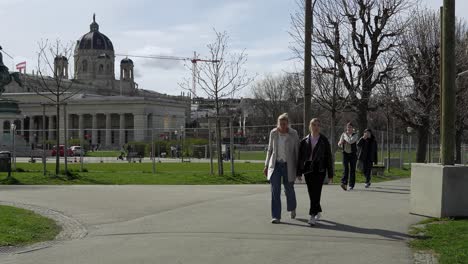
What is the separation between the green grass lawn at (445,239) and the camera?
778 cm

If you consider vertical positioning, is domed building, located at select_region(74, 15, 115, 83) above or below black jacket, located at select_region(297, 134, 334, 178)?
above

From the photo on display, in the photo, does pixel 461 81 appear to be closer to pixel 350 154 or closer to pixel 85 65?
pixel 350 154

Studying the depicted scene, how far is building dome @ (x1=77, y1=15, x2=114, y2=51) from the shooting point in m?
138

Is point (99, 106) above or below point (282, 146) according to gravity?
above

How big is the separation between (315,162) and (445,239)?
2.54m

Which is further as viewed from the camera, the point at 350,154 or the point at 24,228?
the point at 350,154

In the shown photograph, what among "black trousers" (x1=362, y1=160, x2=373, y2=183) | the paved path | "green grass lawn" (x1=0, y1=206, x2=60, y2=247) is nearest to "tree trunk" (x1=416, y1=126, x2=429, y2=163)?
"black trousers" (x1=362, y1=160, x2=373, y2=183)

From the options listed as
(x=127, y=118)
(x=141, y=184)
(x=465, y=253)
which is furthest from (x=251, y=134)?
(x=127, y=118)

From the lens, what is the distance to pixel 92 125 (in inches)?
4176

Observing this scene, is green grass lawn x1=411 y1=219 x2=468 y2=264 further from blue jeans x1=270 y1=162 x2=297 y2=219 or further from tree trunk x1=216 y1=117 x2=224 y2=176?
tree trunk x1=216 y1=117 x2=224 y2=176

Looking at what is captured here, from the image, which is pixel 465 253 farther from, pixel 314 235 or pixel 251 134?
pixel 251 134

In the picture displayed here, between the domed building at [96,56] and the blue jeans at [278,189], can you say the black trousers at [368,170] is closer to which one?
the blue jeans at [278,189]

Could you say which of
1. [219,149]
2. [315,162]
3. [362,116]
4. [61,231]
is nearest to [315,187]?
[315,162]

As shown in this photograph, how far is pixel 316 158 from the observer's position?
35.2 feet
